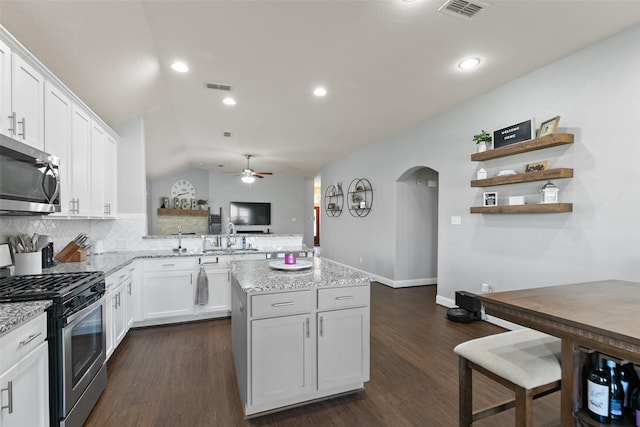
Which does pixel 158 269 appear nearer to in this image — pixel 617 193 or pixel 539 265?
pixel 539 265

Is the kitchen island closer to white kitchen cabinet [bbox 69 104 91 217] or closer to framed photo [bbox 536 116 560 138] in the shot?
white kitchen cabinet [bbox 69 104 91 217]

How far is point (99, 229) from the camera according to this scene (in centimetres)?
376

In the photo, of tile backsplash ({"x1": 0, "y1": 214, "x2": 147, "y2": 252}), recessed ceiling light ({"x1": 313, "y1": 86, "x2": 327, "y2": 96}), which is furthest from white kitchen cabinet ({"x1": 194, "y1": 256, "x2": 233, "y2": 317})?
recessed ceiling light ({"x1": 313, "y1": 86, "x2": 327, "y2": 96})

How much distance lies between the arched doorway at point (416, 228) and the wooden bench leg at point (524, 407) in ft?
13.3

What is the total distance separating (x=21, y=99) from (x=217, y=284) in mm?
2557

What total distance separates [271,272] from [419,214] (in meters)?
4.01

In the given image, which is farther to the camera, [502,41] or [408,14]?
[502,41]

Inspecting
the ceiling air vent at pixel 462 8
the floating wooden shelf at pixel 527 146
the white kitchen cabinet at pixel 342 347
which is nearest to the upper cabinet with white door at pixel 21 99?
the white kitchen cabinet at pixel 342 347

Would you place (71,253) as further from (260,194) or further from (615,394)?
(260,194)

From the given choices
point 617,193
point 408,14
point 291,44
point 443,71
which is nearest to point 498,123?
point 443,71

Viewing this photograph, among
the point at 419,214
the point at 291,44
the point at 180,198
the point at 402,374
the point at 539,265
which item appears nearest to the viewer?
the point at 402,374

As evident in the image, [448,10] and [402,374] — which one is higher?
[448,10]

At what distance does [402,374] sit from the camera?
246 cm

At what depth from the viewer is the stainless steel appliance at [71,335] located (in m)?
1.56
